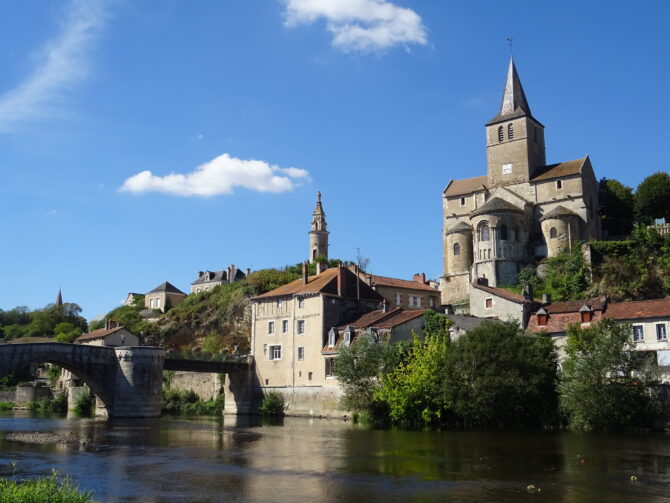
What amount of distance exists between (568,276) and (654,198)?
15.4 meters

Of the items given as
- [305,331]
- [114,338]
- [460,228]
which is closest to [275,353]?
[305,331]

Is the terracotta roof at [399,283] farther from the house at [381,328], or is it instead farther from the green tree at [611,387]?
the green tree at [611,387]

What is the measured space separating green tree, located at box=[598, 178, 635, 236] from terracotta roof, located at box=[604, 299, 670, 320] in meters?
28.2

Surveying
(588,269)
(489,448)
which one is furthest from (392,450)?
(588,269)

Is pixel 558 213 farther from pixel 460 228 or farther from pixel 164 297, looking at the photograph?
pixel 164 297

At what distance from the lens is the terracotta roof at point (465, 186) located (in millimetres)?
75644

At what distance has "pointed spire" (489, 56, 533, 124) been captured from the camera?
75875 millimetres

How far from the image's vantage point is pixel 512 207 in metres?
68.3

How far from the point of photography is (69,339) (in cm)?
10394

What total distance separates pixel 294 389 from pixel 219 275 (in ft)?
201

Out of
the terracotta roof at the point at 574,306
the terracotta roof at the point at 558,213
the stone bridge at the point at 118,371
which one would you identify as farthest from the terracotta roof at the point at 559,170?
the stone bridge at the point at 118,371

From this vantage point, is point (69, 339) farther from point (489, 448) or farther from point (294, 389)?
point (489, 448)


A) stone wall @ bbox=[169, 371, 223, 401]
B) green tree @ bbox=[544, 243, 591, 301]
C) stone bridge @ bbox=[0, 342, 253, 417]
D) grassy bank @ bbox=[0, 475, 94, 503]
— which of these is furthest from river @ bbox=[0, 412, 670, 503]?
stone wall @ bbox=[169, 371, 223, 401]

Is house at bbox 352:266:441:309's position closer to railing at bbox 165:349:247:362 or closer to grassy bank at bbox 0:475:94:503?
railing at bbox 165:349:247:362
